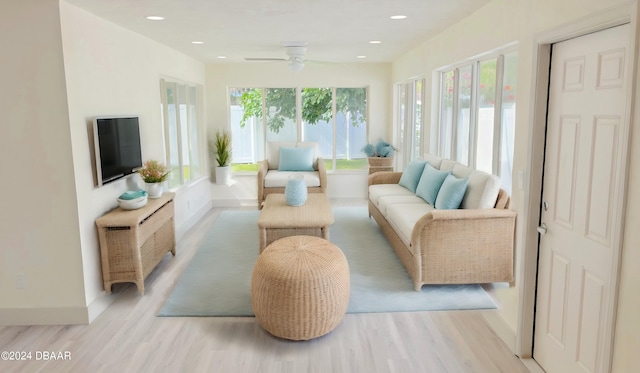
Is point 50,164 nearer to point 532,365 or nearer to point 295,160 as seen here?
point 532,365

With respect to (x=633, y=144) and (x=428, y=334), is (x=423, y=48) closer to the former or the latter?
(x=428, y=334)

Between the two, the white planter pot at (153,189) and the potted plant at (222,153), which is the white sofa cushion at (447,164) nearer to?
the white planter pot at (153,189)

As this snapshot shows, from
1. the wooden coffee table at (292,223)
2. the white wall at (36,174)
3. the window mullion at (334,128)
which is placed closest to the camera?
the white wall at (36,174)

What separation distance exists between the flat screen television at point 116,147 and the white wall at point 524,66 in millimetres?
3107

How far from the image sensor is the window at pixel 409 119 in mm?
6343

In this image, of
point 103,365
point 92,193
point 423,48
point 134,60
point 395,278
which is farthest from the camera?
point 423,48

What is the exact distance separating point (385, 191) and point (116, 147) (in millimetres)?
3108

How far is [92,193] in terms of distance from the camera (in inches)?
141

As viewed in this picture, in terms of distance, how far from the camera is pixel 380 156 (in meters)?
7.57

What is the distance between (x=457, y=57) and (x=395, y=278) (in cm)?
222

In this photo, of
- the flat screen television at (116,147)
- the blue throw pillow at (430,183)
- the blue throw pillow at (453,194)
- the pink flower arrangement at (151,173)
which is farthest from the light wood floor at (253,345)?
the blue throw pillow at (430,183)

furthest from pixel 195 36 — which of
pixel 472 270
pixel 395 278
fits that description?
pixel 472 270

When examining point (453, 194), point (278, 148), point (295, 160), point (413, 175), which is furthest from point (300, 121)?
point (453, 194)

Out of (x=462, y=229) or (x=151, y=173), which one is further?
(x=151, y=173)
